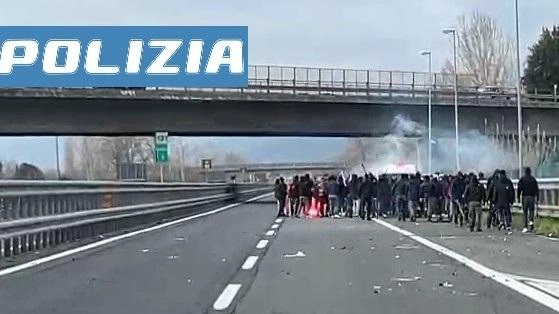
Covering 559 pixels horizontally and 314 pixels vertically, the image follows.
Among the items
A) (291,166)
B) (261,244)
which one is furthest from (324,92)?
(291,166)

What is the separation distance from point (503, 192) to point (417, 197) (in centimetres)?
817

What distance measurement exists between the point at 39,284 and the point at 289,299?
12.1 ft

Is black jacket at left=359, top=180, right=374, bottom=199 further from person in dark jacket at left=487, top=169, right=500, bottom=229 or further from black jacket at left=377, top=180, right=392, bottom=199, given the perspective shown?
person in dark jacket at left=487, top=169, right=500, bottom=229

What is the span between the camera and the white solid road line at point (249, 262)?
52.7ft

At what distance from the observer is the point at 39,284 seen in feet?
44.5

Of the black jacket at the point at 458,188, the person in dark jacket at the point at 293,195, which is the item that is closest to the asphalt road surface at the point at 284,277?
the black jacket at the point at 458,188

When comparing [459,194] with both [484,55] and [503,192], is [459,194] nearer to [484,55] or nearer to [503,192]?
[503,192]

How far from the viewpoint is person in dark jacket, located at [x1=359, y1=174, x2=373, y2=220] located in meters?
37.6

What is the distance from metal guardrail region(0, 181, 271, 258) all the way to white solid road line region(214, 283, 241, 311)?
17.0ft

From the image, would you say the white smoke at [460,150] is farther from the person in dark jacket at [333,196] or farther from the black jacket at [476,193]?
the black jacket at [476,193]

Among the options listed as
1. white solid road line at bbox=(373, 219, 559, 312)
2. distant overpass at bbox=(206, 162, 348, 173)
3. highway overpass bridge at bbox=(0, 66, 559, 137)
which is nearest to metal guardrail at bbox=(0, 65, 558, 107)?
highway overpass bridge at bbox=(0, 66, 559, 137)

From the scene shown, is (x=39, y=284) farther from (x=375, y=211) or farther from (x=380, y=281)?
(x=375, y=211)

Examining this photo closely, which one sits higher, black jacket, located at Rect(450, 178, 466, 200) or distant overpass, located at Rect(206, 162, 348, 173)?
distant overpass, located at Rect(206, 162, 348, 173)

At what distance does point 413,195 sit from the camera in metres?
35.6
